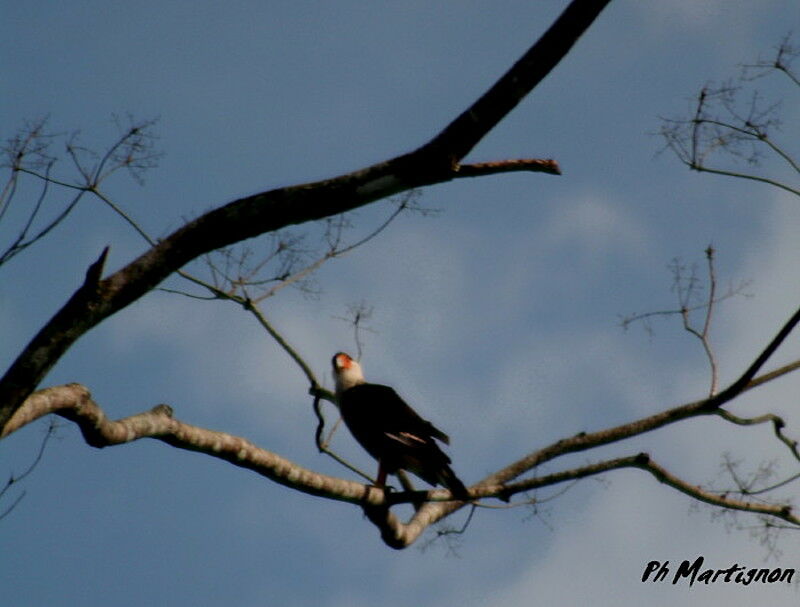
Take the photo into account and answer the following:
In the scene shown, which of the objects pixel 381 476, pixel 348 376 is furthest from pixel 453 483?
pixel 348 376

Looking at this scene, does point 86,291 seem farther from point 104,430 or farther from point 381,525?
point 381,525

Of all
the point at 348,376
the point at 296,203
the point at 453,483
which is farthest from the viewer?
the point at 348,376

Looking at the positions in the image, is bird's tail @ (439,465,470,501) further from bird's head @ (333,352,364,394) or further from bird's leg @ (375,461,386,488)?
bird's head @ (333,352,364,394)

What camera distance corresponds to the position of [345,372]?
7.22m

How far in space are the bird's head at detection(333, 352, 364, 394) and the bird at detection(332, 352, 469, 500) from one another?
22 cm

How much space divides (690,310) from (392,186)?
4.05m

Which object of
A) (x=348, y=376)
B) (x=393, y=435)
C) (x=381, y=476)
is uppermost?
(x=348, y=376)

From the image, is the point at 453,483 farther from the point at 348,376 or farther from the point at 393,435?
the point at 348,376

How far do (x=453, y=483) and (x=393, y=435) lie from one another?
0.64m

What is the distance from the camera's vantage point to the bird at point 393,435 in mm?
5707

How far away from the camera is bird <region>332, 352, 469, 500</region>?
5.71 m

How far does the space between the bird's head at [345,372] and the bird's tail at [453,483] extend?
141 cm

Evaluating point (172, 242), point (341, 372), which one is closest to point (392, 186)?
point (172, 242)

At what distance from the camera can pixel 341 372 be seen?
724 centimetres
